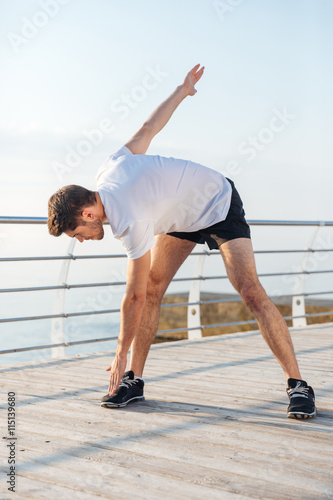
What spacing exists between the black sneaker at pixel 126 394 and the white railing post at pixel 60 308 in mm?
1470

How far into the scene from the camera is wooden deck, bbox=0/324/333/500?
182 centimetres

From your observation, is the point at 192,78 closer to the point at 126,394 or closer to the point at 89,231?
the point at 89,231

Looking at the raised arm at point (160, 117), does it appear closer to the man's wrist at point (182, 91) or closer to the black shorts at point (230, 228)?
the man's wrist at point (182, 91)

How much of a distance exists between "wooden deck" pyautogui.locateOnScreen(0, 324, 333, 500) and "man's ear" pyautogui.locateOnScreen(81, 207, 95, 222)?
82 centimetres

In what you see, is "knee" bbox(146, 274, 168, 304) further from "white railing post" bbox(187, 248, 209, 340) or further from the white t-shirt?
"white railing post" bbox(187, 248, 209, 340)

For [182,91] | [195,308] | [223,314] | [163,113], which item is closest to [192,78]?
[182,91]

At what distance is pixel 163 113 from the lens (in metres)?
2.91

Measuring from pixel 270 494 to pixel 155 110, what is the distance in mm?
1819

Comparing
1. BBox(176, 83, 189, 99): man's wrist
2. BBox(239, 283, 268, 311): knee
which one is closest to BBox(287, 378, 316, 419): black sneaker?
BBox(239, 283, 268, 311): knee

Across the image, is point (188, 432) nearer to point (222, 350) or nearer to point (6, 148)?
point (222, 350)

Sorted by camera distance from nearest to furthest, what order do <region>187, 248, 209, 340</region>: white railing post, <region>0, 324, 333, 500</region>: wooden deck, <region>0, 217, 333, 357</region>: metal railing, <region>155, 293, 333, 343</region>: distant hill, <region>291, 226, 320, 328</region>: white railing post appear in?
<region>0, 324, 333, 500</region>: wooden deck < <region>0, 217, 333, 357</region>: metal railing < <region>187, 248, 209, 340</region>: white railing post < <region>291, 226, 320, 328</region>: white railing post < <region>155, 293, 333, 343</region>: distant hill

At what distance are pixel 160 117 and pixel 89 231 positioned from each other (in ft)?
2.41

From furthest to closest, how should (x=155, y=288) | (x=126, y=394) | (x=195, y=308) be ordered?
1. (x=195, y=308)
2. (x=155, y=288)
3. (x=126, y=394)

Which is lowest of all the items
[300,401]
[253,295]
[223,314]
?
[300,401]
